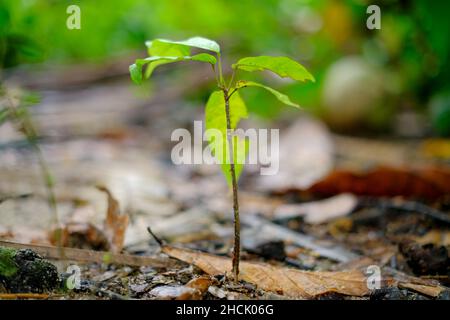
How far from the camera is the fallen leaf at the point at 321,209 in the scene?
5.51 ft

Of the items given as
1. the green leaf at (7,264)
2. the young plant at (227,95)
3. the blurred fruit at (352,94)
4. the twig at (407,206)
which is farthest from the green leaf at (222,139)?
the blurred fruit at (352,94)

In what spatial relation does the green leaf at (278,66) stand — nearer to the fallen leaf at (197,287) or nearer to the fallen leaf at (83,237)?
the fallen leaf at (197,287)

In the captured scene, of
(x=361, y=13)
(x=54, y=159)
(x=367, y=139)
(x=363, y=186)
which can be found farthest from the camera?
(x=361, y=13)

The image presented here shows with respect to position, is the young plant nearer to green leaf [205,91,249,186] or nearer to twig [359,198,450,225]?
green leaf [205,91,249,186]

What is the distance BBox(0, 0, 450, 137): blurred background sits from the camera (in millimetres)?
2922

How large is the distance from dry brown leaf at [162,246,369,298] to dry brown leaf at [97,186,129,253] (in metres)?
0.16

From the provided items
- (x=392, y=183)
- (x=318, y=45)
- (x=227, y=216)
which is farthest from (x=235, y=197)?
(x=318, y=45)

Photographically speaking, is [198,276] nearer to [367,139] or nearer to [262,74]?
[367,139]

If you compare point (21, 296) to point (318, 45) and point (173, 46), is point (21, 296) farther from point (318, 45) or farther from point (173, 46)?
point (318, 45)

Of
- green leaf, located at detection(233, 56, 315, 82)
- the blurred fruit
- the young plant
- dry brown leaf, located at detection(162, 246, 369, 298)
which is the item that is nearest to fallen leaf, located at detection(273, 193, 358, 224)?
dry brown leaf, located at detection(162, 246, 369, 298)

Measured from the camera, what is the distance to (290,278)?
1.04 metres

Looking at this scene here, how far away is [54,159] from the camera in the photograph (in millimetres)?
2287
